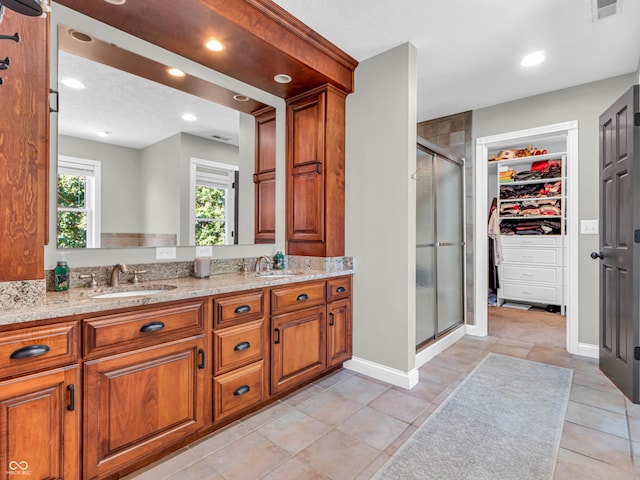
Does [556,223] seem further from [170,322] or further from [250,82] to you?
[170,322]

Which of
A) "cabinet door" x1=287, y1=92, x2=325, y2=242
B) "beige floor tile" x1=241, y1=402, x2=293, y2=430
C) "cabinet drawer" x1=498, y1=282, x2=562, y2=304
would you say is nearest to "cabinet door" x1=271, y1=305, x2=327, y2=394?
"beige floor tile" x1=241, y1=402, x2=293, y2=430

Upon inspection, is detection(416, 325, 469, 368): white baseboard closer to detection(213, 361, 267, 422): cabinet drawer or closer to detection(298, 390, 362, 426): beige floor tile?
detection(298, 390, 362, 426): beige floor tile

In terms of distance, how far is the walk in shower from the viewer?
3.07 m

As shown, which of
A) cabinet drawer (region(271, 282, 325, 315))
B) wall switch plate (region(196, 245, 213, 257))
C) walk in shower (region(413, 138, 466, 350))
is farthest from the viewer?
walk in shower (region(413, 138, 466, 350))

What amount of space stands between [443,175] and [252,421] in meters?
2.84

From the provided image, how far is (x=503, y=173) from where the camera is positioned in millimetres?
5484

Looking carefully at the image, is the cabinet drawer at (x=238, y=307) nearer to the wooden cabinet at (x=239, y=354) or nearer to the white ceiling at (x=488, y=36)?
the wooden cabinet at (x=239, y=354)

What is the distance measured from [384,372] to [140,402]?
1.76m

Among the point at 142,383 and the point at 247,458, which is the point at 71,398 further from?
the point at 247,458

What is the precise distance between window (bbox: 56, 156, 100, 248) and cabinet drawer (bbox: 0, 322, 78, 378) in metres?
0.75

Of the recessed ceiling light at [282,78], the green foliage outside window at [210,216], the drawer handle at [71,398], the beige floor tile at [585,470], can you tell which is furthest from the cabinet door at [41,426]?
the recessed ceiling light at [282,78]

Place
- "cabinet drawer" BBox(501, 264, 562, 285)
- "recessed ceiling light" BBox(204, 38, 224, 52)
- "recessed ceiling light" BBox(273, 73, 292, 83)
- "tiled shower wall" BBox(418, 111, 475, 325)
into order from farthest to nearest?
"cabinet drawer" BBox(501, 264, 562, 285), "tiled shower wall" BBox(418, 111, 475, 325), "recessed ceiling light" BBox(273, 73, 292, 83), "recessed ceiling light" BBox(204, 38, 224, 52)

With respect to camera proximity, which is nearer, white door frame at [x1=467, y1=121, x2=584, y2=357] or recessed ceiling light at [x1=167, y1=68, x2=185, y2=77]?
recessed ceiling light at [x1=167, y1=68, x2=185, y2=77]

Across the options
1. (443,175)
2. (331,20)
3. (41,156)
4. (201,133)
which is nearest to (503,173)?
(443,175)
